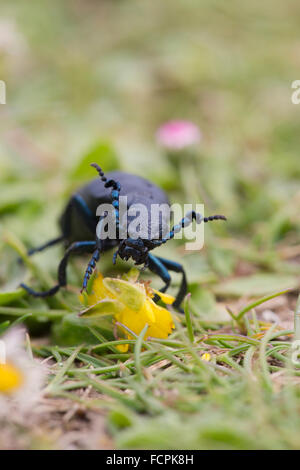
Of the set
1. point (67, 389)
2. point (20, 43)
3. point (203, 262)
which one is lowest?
point (67, 389)

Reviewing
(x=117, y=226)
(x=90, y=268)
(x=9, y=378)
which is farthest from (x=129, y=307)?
(x=9, y=378)

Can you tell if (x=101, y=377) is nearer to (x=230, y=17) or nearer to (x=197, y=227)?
(x=197, y=227)

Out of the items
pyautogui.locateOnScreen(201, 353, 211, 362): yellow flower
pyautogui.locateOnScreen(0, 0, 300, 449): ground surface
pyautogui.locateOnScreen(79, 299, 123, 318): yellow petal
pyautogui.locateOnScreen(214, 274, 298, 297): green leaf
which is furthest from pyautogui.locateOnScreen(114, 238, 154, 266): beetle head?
pyautogui.locateOnScreen(214, 274, 298, 297): green leaf

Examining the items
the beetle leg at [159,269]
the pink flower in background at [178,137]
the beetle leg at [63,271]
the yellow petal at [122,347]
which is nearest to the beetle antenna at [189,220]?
the beetle leg at [159,269]

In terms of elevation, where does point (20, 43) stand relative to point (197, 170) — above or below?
above

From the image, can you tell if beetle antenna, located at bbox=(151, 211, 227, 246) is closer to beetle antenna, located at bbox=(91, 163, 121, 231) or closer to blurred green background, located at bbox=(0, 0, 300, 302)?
beetle antenna, located at bbox=(91, 163, 121, 231)
